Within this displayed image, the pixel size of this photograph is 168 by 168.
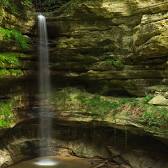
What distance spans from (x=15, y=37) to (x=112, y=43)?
Answer: 448 centimetres

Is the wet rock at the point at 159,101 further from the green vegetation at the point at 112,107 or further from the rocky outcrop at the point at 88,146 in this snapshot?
the rocky outcrop at the point at 88,146

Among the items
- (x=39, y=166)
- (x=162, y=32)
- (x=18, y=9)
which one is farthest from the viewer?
(x=18, y=9)

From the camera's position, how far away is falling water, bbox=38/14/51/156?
1653 cm

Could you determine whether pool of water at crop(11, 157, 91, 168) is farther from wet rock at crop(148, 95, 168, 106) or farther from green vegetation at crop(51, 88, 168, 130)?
wet rock at crop(148, 95, 168, 106)

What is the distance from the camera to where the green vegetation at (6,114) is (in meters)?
14.7

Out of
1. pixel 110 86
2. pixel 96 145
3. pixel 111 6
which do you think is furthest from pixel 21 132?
pixel 111 6

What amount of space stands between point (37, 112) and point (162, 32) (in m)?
7.18

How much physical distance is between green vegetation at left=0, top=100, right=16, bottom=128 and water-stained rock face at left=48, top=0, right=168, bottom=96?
119 inches

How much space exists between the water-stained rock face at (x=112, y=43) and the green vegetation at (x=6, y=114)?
3015mm

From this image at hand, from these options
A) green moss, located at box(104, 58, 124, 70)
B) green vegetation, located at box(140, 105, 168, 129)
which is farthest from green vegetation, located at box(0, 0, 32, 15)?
green vegetation, located at box(140, 105, 168, 129)

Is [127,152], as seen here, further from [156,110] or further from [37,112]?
[37,112]

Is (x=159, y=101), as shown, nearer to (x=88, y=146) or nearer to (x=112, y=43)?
(x=112, y=43)

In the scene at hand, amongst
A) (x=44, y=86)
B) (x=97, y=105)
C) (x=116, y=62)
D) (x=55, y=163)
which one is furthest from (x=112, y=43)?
(x=55, y=163)

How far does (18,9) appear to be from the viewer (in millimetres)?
15781
